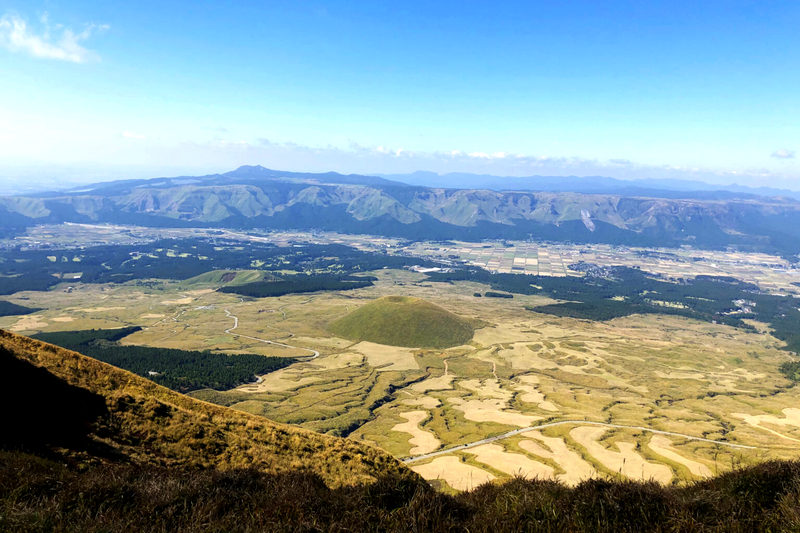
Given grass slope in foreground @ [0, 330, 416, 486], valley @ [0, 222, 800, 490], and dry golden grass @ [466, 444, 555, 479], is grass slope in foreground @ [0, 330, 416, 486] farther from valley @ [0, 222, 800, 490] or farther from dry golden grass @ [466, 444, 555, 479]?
dry golden grass @ [466, 444, 555, 479]

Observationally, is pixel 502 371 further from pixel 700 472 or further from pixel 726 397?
pixel 700 472

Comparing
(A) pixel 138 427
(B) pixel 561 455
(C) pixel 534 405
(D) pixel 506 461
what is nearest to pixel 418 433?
(D) pixel 506 461

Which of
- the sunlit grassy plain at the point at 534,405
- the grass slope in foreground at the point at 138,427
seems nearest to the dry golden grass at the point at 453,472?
the sunlit grassy plain at the point at 534,405

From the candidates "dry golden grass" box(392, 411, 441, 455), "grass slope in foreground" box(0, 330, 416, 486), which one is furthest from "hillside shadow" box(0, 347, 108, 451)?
"dry golden grass" box(392, 411, 441, 455)

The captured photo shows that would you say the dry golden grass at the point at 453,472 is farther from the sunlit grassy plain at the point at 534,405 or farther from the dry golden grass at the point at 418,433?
the dry golden grass at the point at 418,433

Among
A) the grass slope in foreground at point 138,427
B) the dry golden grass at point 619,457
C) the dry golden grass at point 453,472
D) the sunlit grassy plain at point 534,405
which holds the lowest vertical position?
the sunlit grassy plain at point 534,405

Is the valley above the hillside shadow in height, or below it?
below

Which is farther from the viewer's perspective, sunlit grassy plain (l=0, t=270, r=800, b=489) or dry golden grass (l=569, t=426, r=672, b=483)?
sunlit grassy plain (l=0, t=270, r=800, b=489)

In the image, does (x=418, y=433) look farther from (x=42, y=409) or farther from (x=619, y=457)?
(x=42, y=409)
